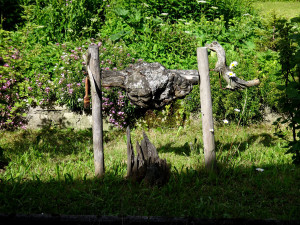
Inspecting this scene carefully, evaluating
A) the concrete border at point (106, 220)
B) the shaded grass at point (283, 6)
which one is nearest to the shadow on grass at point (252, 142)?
the concrete border at point (106, 220)

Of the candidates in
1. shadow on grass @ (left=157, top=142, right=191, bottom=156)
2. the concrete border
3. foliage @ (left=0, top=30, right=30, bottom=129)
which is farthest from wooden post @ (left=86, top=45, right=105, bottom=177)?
foliage @ (left=0, top=30, right=30, bottom=129)

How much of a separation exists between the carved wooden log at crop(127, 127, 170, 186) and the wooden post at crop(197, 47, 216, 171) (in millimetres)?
548

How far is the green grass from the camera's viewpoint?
331 centimetres

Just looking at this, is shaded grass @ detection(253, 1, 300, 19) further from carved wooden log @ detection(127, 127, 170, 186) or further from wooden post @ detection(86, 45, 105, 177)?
carved wooden log @ detection(127, 127, 170, 186)

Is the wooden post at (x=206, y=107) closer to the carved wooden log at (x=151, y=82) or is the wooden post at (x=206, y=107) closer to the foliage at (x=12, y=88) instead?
the carved wooden log at (x=151, y=82)

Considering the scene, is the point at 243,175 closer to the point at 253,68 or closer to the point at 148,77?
the point at 148,77

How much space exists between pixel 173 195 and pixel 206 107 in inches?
44.1

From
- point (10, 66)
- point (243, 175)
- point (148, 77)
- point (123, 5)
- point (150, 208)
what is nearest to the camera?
point (150, 208)

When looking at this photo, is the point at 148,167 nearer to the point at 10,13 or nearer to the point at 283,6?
the point at 10,13

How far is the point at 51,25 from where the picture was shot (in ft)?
23.3

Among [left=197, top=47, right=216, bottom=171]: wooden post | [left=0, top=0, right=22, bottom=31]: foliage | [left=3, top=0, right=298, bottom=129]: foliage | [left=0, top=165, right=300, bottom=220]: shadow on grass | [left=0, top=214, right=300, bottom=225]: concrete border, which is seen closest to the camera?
[left=0, top=214, right=300, bottom=225]: concrete border

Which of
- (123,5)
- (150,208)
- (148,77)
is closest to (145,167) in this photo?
(150,208)


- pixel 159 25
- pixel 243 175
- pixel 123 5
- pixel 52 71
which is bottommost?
pixel 243 175

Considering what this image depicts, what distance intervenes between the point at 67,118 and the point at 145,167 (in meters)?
2.86
